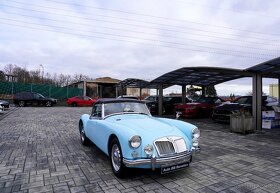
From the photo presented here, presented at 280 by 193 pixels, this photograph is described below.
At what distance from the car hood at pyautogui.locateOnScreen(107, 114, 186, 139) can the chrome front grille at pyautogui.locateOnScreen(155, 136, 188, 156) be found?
11 cm

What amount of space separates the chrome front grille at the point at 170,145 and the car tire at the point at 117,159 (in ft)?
2.31

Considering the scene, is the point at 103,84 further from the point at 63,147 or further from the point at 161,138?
the point at 161,138

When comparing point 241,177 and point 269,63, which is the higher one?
point 269,63

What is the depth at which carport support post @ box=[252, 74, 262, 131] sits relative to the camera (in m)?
10.3

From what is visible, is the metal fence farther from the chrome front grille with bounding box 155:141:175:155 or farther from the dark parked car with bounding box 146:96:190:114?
the chrome front grille with bounding box 155:141:175:155

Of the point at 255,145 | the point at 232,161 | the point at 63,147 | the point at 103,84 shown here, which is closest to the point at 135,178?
the point at 232,161

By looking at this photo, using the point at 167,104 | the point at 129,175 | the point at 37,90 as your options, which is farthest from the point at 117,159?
the point at 37,90

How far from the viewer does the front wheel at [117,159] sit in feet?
13.8

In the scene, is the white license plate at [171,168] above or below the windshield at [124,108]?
below

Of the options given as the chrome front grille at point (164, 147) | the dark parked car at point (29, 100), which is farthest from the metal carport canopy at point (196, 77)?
the dark parked car at point (29, 100)

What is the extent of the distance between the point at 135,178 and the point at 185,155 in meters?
1.00

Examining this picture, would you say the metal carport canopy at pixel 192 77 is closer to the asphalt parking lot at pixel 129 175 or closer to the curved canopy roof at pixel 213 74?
the curved canopy roof at pixel 213 74

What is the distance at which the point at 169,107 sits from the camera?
58.5 feet

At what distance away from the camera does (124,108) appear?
5.80 meters
